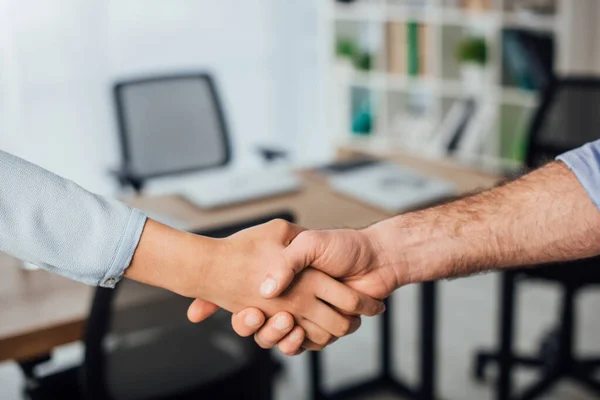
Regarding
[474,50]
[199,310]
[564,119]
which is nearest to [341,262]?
[199,310]

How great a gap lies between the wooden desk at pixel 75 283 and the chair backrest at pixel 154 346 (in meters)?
0.10

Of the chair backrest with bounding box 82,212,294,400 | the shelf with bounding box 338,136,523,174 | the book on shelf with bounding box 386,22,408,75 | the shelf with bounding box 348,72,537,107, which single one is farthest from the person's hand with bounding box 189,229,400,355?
the book on shelf with bounding box 386,22,408,75

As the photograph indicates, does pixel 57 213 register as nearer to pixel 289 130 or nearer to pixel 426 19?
pixel 426 19

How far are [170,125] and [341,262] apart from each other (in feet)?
6.41

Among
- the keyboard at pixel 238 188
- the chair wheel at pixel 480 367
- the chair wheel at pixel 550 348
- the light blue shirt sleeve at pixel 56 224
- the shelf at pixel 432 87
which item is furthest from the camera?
the shelf at pixel 432 87

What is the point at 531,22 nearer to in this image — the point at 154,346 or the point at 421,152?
the point at 421,152

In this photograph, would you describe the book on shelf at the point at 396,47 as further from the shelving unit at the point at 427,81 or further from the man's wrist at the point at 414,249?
the man's wrist at the point at 414,249

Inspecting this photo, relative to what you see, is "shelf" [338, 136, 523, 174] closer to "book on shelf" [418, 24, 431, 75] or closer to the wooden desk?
"book on shelf" [418, 24, 431, 75]

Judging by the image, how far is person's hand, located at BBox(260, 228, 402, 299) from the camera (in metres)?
1.29

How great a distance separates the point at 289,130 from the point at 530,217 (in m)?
3.79

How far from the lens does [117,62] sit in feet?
14.1

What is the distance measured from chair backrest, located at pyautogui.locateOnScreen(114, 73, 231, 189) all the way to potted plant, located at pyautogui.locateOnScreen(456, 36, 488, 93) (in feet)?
4.81

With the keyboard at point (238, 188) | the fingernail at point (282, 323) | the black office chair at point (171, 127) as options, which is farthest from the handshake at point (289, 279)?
the black office chair at point (171, 127)

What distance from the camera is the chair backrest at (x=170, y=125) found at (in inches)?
121
